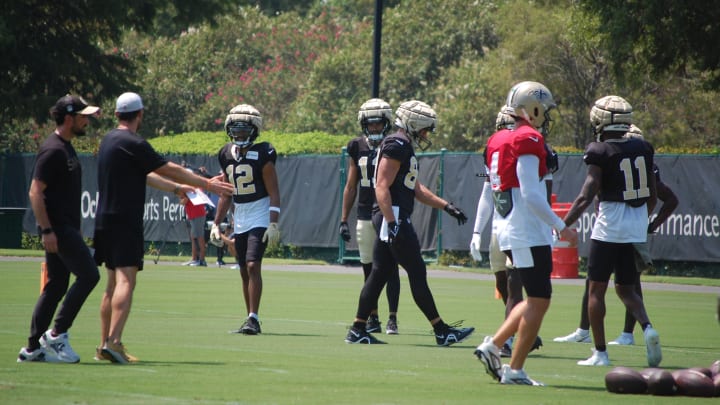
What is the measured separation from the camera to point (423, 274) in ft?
40.3

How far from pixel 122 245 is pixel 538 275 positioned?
11.3 ft

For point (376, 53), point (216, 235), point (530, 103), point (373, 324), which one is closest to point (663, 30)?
point (376, 53)

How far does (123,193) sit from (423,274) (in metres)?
3.21

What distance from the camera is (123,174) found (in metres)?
10.5

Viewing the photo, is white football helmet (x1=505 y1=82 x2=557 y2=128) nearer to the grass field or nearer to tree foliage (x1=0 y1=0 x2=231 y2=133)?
the grass field

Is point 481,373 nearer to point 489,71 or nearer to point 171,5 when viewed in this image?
point 171,5

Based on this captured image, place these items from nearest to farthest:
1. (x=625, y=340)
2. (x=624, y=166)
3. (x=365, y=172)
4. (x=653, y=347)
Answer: (x=653, y=347) < (x=624, y=166) < (x=625, y=340) < (x=365, y=172)

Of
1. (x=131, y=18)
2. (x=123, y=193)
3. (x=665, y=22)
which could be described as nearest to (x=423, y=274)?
(x=123, y=193)

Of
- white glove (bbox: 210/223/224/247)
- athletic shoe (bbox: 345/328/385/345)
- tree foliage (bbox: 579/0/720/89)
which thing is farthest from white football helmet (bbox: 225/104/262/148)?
tree foliage (bbox: 579/0/720/89)

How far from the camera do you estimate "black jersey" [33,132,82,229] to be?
34.0ft

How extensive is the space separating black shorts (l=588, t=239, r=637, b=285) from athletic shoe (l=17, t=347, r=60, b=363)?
467 cm

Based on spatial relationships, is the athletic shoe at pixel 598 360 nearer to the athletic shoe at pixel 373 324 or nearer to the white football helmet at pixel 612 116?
the white football helmet at pixel 612 116

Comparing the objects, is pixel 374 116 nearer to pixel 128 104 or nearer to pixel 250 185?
pixel 250 185

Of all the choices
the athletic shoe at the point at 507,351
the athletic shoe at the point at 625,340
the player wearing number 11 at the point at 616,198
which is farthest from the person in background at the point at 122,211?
the athletic shoe at the point at 625,340
